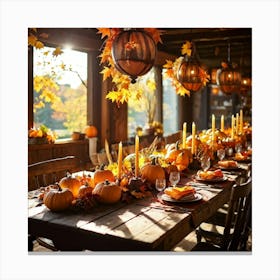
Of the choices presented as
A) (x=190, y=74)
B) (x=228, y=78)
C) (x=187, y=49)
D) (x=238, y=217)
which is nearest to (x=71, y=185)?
(x=238, y=217)

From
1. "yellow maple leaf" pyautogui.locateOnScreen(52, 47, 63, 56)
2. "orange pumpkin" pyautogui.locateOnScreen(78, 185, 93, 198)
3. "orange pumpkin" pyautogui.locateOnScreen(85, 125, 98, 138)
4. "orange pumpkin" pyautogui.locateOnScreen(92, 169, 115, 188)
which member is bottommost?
"orange pumpkin" pyautogui.locateOnScreen(78, 185, 93, 198)

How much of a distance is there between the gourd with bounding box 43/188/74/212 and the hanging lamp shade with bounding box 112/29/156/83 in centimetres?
74

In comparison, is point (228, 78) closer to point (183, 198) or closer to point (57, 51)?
point (57, 51)

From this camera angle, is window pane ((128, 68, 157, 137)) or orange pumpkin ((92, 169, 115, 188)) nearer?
orange pumpkin ((92, 169, 115, 188))

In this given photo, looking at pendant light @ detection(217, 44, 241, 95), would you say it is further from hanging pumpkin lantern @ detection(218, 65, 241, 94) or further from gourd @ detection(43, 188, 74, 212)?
gourd @ detection(43, 188, 74, 212)

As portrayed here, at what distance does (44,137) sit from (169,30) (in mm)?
2329

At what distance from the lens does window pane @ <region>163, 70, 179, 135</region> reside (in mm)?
6926

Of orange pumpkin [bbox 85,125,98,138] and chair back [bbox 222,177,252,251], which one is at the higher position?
orange pumpkin [bbox 85,125,98,138]

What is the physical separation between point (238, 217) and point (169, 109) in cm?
538

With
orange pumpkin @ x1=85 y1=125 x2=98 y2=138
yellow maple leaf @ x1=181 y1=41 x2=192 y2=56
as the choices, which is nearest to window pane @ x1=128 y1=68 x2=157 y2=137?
orange pumpkin @ x1=85 y1=125 x2=98 y2=138

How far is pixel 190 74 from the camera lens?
3229 mm

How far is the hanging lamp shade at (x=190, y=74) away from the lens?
3229 millimetres

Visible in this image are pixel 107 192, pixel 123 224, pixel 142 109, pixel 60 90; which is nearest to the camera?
pixel 123 224
